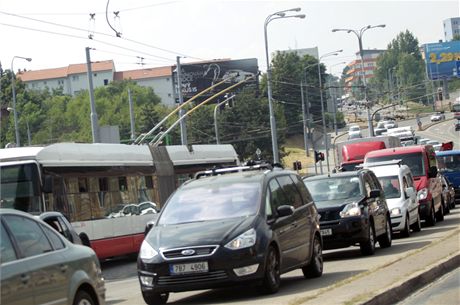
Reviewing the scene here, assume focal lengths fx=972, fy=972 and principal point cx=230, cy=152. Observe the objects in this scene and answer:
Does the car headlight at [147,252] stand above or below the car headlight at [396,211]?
above

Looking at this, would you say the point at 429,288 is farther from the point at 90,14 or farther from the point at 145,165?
the point at 90,14

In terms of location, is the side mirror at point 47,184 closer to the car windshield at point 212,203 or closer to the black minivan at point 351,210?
the black minivan at point 351,210

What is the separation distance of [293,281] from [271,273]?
2.20 metres

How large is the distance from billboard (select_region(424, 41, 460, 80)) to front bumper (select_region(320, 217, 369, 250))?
89327mm

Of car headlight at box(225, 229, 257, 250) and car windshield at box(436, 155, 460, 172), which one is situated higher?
car headlight at box(225, 229, 257, 250)

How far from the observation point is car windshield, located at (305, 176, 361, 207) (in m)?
20.3

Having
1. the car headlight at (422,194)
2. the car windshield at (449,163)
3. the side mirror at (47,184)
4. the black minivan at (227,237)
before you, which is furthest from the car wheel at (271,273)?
the car windshield at (449,163)

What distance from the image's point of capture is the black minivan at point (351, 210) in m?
19.3

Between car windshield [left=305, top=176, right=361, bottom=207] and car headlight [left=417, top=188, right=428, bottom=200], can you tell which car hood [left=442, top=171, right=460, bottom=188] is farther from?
car windshield [left=305, top=176, right=361, bottom=207]

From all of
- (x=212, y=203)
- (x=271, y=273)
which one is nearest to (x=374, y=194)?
(x=212, y=203)

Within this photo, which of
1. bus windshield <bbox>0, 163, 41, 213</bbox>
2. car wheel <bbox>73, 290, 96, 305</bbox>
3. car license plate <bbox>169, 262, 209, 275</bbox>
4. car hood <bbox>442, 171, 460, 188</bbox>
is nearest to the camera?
car wheel <bbox>73, 290, 96, 305</bbox>

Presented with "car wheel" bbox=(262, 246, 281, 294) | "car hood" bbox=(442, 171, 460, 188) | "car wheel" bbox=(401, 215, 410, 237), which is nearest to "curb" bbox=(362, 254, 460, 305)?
"car wheel" bbox=(262, 246, 281, 294)

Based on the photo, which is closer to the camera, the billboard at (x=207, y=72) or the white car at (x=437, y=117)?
the billboard at (x=207, y=72)

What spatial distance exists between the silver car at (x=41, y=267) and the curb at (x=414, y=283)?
9.88 ft
